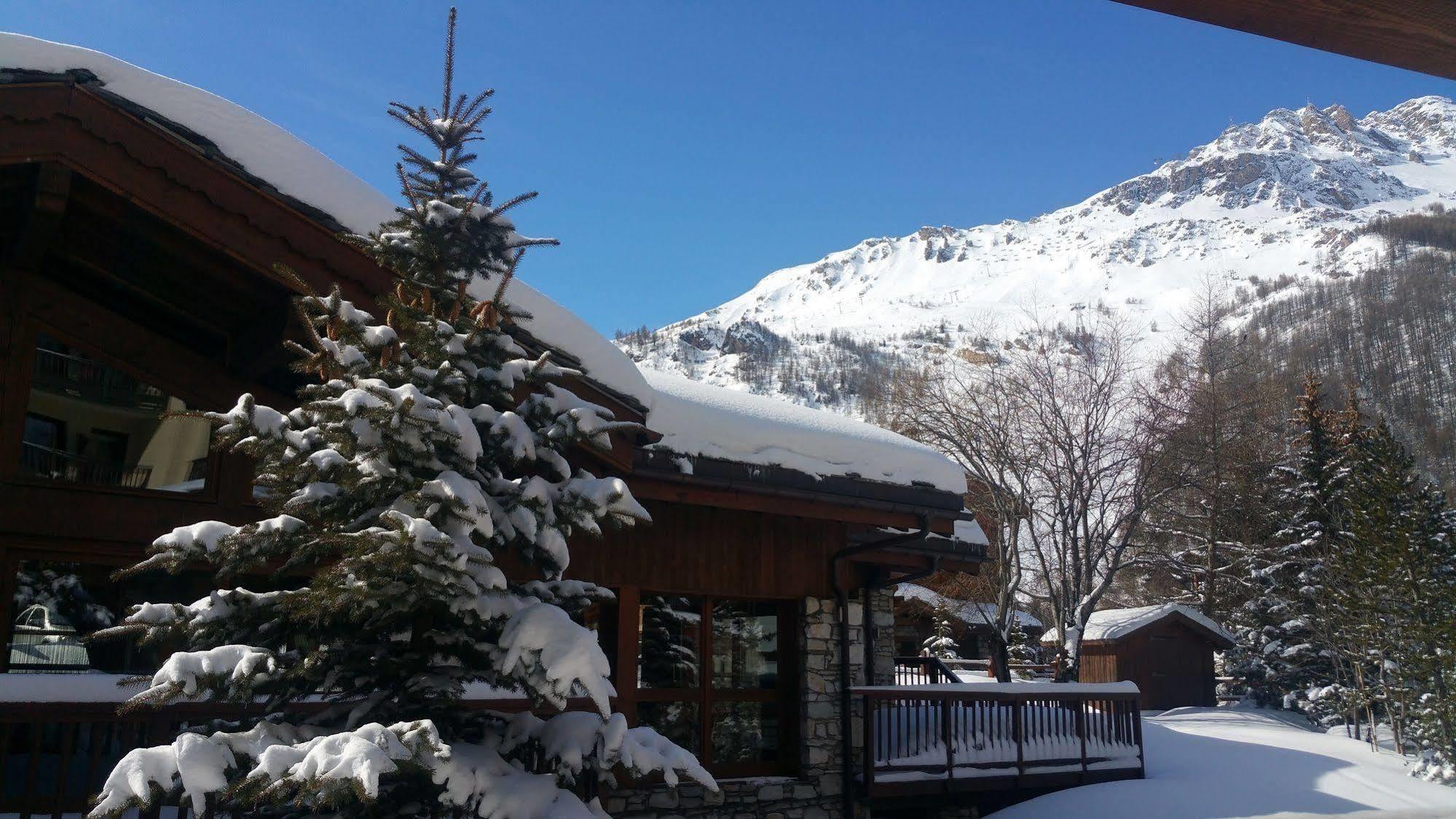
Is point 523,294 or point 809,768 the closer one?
point 523,294

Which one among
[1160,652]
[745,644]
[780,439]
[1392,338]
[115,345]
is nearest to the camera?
[115,345]

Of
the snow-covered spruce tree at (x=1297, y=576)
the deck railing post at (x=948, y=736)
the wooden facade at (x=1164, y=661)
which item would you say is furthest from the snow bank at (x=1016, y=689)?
the snow-covered spruce tree at (x=1297, y=576)

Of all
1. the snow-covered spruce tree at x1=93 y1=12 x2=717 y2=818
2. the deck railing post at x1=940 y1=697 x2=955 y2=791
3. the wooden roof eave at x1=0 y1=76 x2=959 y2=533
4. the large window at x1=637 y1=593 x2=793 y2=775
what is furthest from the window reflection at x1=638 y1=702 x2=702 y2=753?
the snow-covered spruce tree at x1=93 y1=12 x2=717 y2=818

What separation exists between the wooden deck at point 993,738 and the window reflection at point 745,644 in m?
0.88

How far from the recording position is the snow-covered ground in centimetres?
1116

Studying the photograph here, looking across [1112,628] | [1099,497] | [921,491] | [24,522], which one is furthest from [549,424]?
[1112,628]

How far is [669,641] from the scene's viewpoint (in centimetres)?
927

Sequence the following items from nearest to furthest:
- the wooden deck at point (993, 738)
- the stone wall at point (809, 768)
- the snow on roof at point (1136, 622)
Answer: the stone wall at point (809, 768) < the wooden deck at point (993, 738) < the snow on roof at point (1136, 622)

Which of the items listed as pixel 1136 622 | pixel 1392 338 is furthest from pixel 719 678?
pixel 1392 338

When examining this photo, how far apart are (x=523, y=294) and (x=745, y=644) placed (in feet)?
15.4

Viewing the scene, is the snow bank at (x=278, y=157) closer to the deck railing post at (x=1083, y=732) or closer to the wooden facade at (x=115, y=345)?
the wooden facade at (x=115, y=345)

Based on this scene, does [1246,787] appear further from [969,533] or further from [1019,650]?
[1019,650]

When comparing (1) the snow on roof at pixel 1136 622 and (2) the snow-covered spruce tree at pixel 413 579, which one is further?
(1) the snow on roof at pixel 1136 622

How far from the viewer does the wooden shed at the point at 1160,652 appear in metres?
27.4
